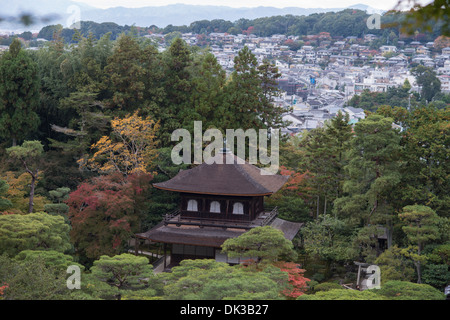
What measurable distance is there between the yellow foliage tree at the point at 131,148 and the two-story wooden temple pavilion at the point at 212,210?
12.2ft

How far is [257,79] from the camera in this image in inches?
1206

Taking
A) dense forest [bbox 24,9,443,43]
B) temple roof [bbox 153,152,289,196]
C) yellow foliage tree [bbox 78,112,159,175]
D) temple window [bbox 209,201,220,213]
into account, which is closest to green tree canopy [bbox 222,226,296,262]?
temple roof [bbox 153,152,289,196]

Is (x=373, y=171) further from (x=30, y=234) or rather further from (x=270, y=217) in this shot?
(x=30, y=234)

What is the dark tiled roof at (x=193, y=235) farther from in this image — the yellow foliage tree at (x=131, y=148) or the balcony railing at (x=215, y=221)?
the yellow foliage tree at (x=131, y=148)

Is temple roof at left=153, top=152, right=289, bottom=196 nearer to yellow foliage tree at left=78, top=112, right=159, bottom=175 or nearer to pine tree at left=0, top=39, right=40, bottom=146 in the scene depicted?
yellow foliage tree at left=78, top=112, right=159, bottom=175

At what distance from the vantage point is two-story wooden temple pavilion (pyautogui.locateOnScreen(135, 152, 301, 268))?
21.7m

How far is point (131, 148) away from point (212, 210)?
7157 millimetres

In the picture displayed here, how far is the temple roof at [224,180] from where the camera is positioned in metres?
22.0

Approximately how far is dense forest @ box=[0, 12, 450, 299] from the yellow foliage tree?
103 mm

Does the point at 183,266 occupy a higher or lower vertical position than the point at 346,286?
higher

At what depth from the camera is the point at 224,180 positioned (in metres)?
22.5
